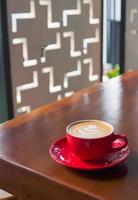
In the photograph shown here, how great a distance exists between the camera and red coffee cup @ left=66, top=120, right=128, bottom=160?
78cm

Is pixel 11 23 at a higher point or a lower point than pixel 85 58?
higher

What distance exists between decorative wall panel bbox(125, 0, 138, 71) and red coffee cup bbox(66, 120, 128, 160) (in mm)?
2737

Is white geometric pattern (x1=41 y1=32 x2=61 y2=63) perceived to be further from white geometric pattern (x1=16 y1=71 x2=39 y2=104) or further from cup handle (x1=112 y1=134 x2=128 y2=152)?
cup handle (x1=112 y1=134 x2=128 y2=152)

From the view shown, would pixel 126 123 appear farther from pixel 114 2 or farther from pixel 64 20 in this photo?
pixel 114 2

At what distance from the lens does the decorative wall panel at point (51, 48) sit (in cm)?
249

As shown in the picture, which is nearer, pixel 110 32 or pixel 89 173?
pixel 89 173

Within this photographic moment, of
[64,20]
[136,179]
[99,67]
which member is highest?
[64,20]

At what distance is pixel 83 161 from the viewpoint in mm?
818

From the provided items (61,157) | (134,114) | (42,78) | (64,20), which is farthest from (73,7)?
(61,157)

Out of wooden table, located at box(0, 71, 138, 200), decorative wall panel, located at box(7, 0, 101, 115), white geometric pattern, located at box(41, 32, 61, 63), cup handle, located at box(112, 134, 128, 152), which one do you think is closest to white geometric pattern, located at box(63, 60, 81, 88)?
decorative wall panel, located at box(7, 0, 101, 115)

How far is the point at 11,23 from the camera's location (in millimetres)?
2398

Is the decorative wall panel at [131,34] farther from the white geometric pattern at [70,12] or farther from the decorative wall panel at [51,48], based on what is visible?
the white geometric pattern at [70,12]

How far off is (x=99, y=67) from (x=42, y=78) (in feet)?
2.57

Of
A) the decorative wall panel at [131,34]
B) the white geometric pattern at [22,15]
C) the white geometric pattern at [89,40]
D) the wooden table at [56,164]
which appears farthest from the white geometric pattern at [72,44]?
the wooden table at [56,164]
